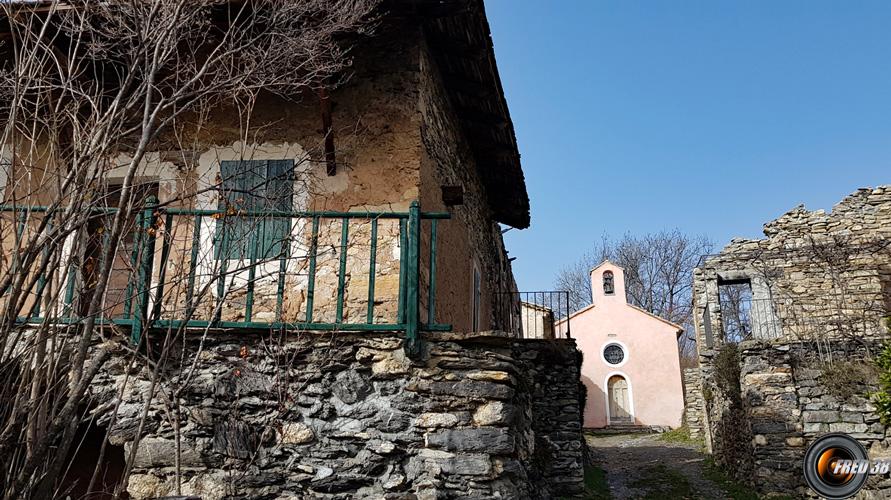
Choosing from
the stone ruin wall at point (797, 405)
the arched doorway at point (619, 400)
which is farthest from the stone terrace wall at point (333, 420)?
the arched doorway at point (619, 400)

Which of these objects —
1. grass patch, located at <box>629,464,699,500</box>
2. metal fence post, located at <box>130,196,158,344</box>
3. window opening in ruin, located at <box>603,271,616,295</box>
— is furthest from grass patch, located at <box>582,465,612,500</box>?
window opening in ruin, located at <box>603,271,616,295</box>

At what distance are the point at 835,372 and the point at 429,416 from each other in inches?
391

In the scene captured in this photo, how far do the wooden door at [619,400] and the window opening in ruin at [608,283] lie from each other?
3.48 metres

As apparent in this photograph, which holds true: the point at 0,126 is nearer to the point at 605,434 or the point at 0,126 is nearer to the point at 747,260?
the point at 747,260

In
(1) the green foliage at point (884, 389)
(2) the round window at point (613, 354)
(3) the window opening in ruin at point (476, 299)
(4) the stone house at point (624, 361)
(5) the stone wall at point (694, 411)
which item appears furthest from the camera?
(2) the round window at point (613, 354)

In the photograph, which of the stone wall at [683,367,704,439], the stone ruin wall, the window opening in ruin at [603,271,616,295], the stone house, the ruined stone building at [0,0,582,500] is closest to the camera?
the ruined stone building at [0,0,582,500]

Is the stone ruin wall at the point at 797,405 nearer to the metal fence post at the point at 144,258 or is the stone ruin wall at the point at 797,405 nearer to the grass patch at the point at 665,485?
the grass patch at the point at 665,485

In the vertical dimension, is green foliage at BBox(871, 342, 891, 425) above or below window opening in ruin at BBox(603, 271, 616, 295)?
below

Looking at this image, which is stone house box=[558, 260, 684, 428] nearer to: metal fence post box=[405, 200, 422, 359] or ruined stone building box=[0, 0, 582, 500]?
metal fence post box=[405, 200, 422, 359]

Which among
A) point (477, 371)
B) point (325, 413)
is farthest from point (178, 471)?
point (477, 371)

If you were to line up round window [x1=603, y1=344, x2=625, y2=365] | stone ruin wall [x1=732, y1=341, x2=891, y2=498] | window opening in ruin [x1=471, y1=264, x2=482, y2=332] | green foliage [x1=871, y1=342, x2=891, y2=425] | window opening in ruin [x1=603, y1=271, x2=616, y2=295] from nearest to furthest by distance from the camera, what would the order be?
window opening in ruin [x1=471, y1=264, x2=482, y2=332] → green foliage [x1=871, y1=342, x2=891, y2=425] → stone ruin wall [x1=732, y1=341, x2=891, y2=498] → round window [x1=603, y1=344, x2=625, y2=365] → window opening in ruin [x1=603, y1=271, x2=616, y2=295]

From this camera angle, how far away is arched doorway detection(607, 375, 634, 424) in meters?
25.3

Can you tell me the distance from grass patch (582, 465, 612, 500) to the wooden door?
1187 cm

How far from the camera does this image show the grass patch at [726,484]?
11094mm
